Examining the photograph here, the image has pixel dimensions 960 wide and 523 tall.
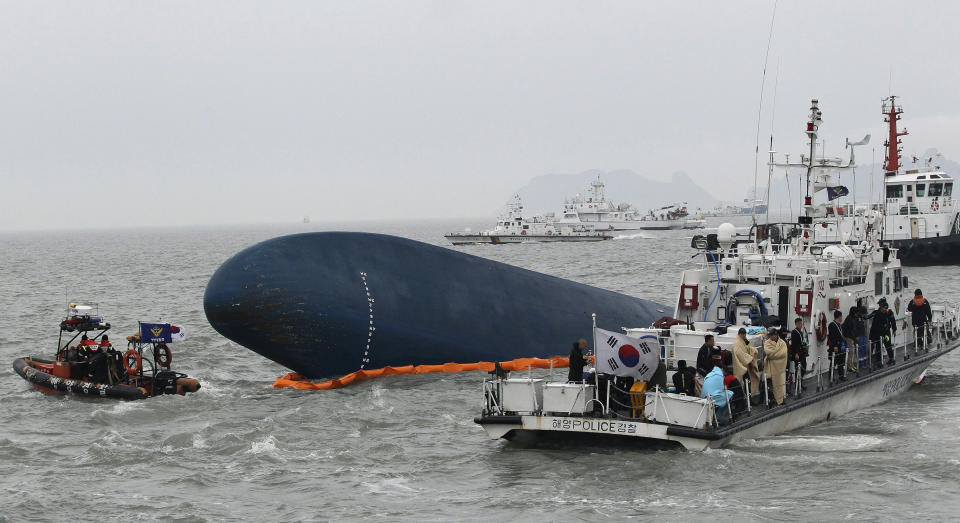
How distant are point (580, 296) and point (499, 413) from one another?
1315cm

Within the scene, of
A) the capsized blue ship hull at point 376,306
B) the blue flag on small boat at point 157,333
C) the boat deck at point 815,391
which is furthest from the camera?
the capsized blue ship hull at point 376,306

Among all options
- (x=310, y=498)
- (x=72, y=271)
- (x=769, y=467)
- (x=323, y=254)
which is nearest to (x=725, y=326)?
(x=769, y=467)

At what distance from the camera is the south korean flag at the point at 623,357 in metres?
16.3

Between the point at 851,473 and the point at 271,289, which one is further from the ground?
the point at 271,289

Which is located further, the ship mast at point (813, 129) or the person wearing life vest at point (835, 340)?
the ship mast at point (813, 129)

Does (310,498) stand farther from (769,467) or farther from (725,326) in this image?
(725,326)

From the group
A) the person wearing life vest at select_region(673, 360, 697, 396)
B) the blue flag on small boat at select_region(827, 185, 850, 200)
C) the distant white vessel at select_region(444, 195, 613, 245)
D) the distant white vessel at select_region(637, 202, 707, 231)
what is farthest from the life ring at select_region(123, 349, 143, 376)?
the distant white vessel at select_region(637, 202, 707, 231)

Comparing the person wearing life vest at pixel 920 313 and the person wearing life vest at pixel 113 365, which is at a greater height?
the person wearing life vest at pixel 920 313

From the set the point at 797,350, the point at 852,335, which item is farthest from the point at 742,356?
the point at 852,335

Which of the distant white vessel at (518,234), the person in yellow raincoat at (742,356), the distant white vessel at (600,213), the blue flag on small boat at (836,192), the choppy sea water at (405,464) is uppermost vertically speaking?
the distant white vessel at (600,213)

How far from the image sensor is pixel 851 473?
1586cm

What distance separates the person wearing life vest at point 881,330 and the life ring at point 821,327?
1624 millimetres

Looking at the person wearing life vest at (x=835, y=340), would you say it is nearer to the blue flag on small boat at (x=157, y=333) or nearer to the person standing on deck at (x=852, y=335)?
the person standing on deck at (x=852, y=335)

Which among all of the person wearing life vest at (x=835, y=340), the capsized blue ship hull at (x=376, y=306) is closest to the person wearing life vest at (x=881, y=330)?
the person wearing life vest at (x=835, y=340)
